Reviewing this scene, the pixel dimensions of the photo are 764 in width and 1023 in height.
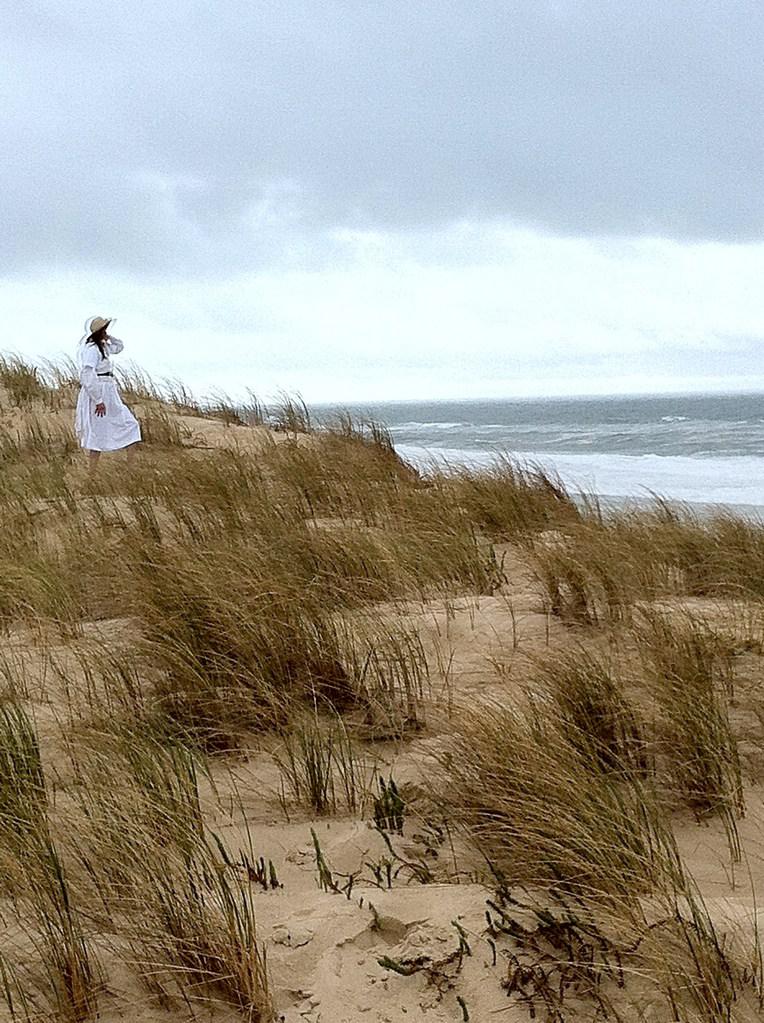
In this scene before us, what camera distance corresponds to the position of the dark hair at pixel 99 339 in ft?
25.7

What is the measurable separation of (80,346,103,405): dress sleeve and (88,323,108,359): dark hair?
5 cm

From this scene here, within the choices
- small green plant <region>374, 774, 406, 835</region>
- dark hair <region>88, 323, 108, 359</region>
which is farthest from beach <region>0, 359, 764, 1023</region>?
dark hair <region>88, 323, 108, 359</region>

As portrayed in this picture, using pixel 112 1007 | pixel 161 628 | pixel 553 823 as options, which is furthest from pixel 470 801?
pixel 161 628

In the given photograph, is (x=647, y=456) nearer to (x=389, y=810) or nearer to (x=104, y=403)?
(x=104, y=403)

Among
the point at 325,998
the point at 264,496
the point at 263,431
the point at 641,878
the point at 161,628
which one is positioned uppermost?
the point at 263,431

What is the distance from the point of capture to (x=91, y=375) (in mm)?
7918

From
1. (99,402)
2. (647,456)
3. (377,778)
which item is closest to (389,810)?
(377,778)

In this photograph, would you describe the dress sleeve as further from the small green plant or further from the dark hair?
the small green plant

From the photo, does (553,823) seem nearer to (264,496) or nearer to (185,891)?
(185,891)

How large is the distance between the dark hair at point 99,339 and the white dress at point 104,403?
3 centimetres

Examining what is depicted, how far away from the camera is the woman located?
25.9 feet

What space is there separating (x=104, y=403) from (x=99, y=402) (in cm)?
6

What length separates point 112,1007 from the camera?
164cm

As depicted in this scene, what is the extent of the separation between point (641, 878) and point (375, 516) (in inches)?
173
